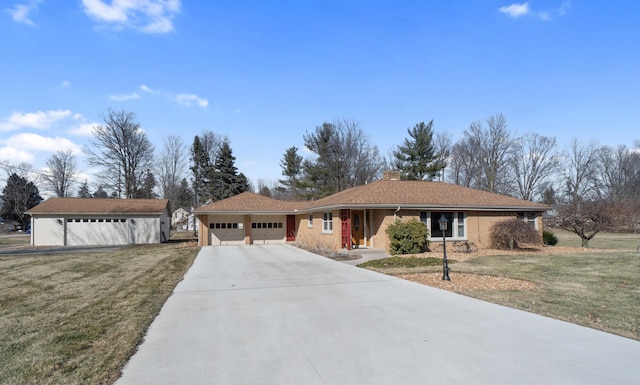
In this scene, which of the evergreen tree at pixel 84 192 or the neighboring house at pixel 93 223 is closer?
the neighboring house at pixel 93 223

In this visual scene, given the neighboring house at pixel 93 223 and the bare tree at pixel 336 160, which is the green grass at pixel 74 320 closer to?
the neighboring house at pixel 93 223

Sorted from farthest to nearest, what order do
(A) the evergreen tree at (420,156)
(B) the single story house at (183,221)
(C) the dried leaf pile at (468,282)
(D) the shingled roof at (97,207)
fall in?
(B) the single story house at (183,221), (A) the evergreen tree at (420,156), (D) the shingled roof at (97,207), (C) the dried leaf pile at (468,282)

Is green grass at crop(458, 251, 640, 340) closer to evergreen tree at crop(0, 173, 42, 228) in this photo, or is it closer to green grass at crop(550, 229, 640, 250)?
green grass at crop(550, 229, 640, 250)

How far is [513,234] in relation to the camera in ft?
56.2

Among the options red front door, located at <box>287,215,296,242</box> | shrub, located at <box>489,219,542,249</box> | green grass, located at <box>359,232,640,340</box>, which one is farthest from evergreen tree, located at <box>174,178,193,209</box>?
green grass, located at <box>359,232,640,340</box>

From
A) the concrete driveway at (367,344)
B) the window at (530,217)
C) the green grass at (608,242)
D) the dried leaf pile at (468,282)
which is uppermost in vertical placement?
the window at (530,217)

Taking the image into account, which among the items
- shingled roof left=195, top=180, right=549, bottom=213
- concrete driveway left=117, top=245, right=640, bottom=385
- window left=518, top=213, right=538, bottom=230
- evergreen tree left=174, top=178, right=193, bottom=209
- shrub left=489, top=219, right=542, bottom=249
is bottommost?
concrete driveway left=117, top=245, right=640, bottom=385

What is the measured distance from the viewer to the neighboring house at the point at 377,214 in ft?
56.5

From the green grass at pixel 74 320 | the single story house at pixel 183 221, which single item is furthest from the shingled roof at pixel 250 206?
the single story house at pixel 183 221

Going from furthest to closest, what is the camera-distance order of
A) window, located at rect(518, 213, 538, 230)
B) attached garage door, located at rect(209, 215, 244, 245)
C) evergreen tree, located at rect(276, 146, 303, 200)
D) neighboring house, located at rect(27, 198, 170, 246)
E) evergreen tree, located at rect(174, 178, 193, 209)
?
evergreen tree, located at rect(174, 178, 193, 209) → evergreen tree, located at rect(276, 146, 303, 200) → neighboring house, located at rect(27, 198, 170, 246) → attached garage door, located at rect(209, 215, 244, 245) → window, located at rect(518, 213, 538, 230)

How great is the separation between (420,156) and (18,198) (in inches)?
2310

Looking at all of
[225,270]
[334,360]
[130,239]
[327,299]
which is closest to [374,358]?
[334,360]

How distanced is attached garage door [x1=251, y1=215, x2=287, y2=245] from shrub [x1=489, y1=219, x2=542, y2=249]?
1395 cm

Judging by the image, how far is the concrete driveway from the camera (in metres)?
3.72
